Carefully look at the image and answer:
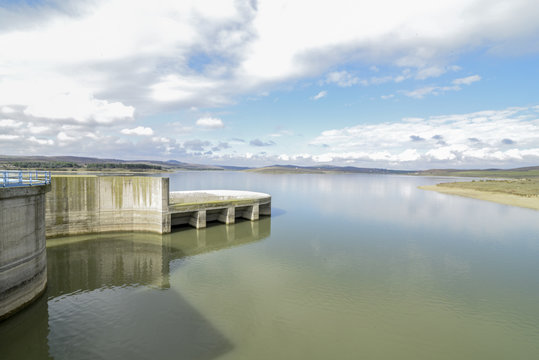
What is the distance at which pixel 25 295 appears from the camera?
39.9 feet

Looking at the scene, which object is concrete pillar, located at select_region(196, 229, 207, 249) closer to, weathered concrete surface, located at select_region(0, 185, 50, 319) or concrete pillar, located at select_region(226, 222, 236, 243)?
concrete pillar, located at select_region(226, 222, 236, 243)

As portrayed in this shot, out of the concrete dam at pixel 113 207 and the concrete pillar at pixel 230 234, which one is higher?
the concrete dam at pixel 113 207

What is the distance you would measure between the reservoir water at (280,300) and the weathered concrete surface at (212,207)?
8.11 ft

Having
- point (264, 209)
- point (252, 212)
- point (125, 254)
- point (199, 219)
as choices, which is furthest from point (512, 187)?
point (125, 254)

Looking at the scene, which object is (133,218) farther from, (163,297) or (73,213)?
(163,297)

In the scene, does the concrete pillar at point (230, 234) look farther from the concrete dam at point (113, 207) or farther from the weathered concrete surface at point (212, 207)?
the concrete dam at point (113, 207)

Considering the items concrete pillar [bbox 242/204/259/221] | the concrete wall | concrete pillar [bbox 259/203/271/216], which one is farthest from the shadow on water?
concrete pillar [bbox 259/203/271/216]

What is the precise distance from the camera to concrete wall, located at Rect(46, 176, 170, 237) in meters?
22.3

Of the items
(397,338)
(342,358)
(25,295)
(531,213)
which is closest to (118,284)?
(25,295)

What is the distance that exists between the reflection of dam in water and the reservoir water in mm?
114

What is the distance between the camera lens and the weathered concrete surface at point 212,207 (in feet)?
90.3

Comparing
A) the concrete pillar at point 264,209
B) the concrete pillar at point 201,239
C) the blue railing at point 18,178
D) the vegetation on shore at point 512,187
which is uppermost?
the blue railing at point 18,178

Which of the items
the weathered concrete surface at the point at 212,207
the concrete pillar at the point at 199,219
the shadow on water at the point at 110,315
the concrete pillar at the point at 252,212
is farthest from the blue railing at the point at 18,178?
the concrete pillar at the point at 252,212

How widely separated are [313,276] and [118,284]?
1164cm
